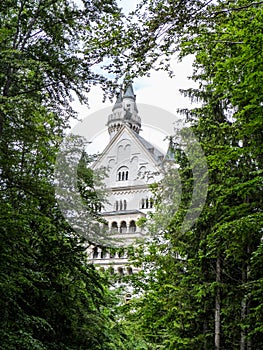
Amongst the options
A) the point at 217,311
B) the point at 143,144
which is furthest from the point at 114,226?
the point at 217,311

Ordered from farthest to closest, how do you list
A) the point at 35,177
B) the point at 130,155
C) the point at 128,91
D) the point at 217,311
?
1. the point at 128,91
2. the point at 130,155
3. the point at 217,311
4. the point at 35,177

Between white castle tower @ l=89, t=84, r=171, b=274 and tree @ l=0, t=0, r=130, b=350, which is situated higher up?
white castle tower @ l=89, t=84, r=171, b=274

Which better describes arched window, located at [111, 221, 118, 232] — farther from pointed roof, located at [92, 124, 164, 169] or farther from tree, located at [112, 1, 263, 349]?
pointed roof, located at [92, 124, 164, 169]

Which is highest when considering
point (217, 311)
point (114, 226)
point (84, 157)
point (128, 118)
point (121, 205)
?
point (128, 118)

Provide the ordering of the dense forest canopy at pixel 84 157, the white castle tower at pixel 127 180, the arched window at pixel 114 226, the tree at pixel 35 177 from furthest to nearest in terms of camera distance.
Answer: the white castle tower at pixel 127 180 → the arched window at pixel 114 226 → the tree at pixel 35 177 → the dense forest canopy at pixel 84 157

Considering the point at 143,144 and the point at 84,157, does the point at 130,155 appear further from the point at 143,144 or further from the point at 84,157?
the point at 84,157

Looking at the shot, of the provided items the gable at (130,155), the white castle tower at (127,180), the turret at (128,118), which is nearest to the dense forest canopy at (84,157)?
the turret at (128,118)

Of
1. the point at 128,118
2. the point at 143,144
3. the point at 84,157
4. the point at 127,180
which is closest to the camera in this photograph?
the point at 84,157

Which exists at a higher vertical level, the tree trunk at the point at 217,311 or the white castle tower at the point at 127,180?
the white castle tower at the point at 127,180

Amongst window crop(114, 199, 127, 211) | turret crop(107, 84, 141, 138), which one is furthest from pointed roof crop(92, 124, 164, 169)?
window crop(114, 199, 127, 211)

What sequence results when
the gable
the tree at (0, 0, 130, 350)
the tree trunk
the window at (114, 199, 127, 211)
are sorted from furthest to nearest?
the gable < the window at (114, 199, 127, 211) < the tree trunk < the tree at (0, 0, 130, 350)

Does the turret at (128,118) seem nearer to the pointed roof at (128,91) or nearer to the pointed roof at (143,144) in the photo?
the pointed roof at (128,91)

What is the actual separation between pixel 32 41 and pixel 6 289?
3.97 meters

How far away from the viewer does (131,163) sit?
79.6 ft
